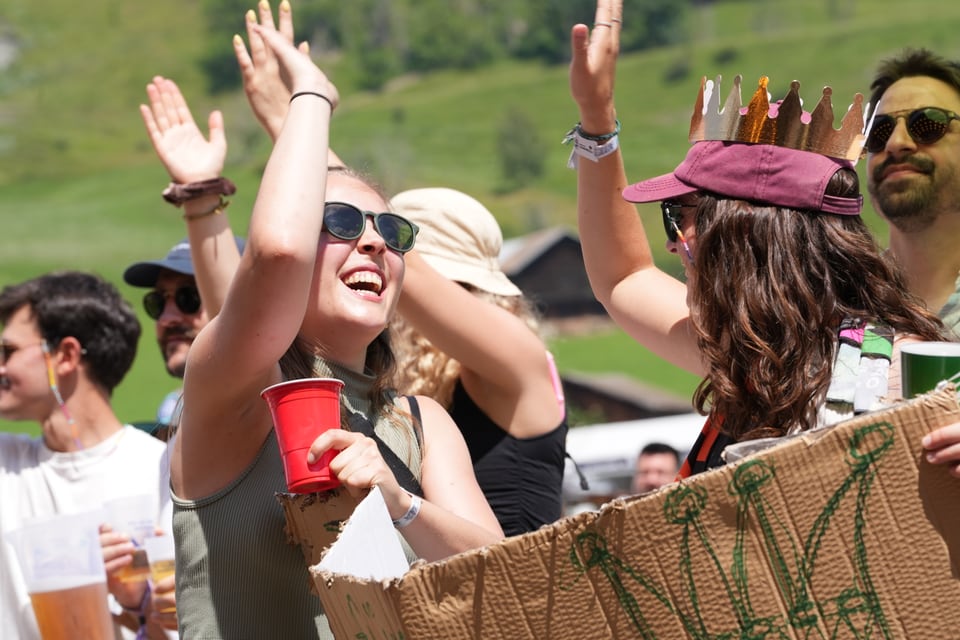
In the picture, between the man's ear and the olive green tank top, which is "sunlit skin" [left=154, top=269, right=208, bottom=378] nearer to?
the man's ear

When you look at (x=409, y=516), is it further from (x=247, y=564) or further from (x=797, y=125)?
(x=797, y=125)

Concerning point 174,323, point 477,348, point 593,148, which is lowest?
point 174,323

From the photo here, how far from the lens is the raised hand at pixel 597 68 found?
109 inches

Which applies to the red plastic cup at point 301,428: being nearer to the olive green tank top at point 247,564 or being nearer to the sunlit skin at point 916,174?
the olive green tank top at point 247,564

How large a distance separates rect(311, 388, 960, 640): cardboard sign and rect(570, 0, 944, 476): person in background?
32cm

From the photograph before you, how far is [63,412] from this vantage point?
439cm

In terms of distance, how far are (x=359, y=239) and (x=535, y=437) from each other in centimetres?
109

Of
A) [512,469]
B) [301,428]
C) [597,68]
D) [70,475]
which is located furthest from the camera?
[70,475]

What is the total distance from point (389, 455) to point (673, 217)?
74 centimetres

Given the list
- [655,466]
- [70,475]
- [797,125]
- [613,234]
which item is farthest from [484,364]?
[655,466]

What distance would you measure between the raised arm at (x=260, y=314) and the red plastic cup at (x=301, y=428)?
0.46 feet

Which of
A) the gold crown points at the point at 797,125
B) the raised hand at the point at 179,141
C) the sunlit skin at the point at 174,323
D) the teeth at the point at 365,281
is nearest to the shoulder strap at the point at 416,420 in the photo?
the teeth at the point at 365,281

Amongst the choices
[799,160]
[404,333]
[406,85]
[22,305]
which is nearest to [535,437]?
[404,333]

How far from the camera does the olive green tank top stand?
7.46 feet
